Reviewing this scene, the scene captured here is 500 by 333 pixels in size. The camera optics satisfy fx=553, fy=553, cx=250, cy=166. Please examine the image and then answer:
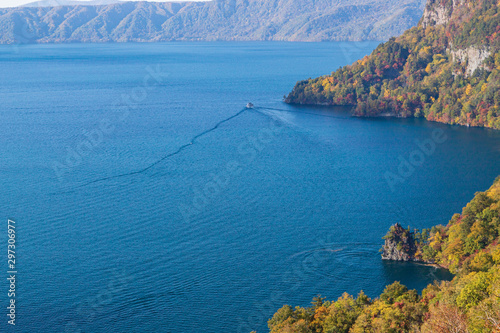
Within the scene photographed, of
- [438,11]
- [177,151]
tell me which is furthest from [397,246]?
[438,11]

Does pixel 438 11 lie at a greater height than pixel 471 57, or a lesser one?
greater

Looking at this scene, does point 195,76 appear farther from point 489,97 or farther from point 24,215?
point 24,215

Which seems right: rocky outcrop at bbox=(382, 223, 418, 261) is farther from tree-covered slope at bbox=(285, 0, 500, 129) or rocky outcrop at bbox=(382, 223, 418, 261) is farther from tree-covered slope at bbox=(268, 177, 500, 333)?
tree-covered slope at bbox=(285, 0, 500, 129)

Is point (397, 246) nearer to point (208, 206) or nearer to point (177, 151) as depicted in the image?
point (208, 206)

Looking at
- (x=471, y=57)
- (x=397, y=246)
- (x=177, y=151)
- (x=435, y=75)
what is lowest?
(x=397, y=246)

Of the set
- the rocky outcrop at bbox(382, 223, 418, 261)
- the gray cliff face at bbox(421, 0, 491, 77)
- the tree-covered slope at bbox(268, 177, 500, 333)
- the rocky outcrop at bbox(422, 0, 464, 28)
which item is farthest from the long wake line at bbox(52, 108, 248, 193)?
the rocky outcrop at bbox(422, 0, 464, 28)

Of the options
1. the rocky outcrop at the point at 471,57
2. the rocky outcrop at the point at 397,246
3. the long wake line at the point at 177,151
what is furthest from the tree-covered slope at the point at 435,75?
the rocky outcrop at the point at 397,246
